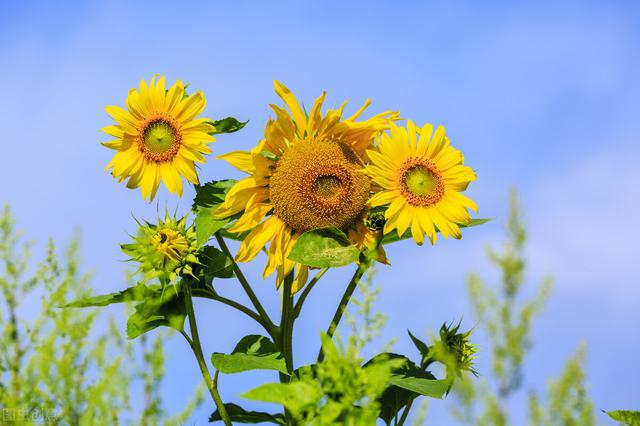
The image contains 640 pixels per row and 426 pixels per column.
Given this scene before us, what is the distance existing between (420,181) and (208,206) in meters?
0.81

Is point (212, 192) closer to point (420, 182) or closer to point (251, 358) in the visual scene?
point (251, 358)

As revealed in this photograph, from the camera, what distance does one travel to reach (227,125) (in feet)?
11.2

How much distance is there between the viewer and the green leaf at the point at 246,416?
3.50 m

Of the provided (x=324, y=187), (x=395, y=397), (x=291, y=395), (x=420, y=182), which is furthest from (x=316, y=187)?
(x=291, y=395)

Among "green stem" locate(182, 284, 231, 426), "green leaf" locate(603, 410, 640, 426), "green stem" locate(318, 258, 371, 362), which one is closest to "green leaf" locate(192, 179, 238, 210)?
"green stem" locate(182, 284, 231, 426)

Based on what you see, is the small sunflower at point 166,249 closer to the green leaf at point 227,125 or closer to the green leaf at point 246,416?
the green leaf at point 227,125

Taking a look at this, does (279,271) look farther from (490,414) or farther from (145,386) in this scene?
(490,414)

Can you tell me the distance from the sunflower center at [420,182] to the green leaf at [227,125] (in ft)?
2.18

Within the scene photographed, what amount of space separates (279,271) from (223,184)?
41 cm

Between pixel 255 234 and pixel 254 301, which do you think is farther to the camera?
pixel 254 301

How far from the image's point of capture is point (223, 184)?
3404mm

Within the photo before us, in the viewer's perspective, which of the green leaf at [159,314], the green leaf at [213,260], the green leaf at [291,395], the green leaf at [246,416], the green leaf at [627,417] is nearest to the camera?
the green leaf at [291,395]

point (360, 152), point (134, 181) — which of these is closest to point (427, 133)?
point (360, 152)

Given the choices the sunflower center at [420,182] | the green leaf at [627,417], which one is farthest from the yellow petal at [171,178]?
the green leaf at [627,417]
